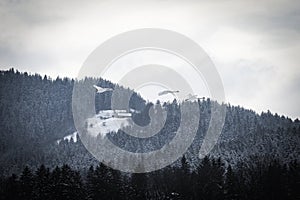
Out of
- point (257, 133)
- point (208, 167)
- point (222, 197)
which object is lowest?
point (222, 197)

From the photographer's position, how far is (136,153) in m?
187

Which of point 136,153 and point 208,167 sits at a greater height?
point 136,153

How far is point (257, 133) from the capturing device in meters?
195

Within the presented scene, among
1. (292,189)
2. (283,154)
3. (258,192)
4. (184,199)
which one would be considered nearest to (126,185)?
(184,199)

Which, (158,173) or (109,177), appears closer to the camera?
(109,177)

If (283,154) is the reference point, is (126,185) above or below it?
below

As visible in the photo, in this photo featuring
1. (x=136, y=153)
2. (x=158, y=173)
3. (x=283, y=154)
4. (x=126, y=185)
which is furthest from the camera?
(x=136, y=153)

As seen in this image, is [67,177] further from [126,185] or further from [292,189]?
[292,189]

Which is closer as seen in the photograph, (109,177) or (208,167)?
(109,177)

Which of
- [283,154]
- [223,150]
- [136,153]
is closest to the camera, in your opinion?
[283,154]

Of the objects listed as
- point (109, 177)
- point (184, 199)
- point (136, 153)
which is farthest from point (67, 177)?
point (136, 153)

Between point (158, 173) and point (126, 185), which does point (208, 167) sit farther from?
point (158, 173)

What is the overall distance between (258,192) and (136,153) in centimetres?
10972

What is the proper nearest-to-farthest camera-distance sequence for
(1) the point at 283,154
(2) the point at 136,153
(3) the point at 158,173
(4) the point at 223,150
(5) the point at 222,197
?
(5) the point at 222,197 < (3) the point at 158,173 < (1) the point at 283,154 < (4) the point at 223,150 < (2) the point at 136,153
